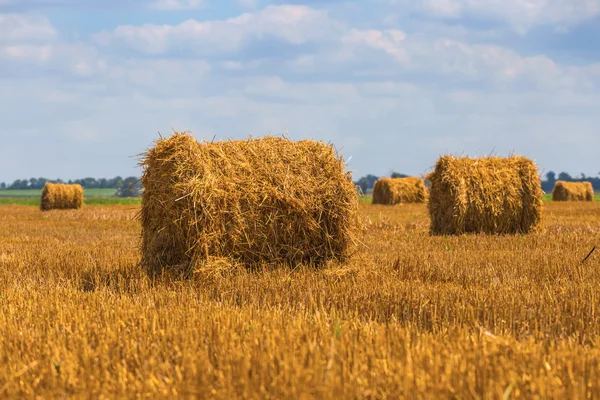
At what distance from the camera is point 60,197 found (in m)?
35.4

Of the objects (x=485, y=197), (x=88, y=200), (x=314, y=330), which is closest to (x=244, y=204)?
(x=314, y=330)

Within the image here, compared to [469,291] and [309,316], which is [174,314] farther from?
[469,291]

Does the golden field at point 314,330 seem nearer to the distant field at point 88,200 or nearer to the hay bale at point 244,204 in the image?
the hay bale at point 244,204

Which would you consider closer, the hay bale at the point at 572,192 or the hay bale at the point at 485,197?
the hay bale at the point at 485,197

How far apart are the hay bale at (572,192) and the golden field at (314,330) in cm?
3358

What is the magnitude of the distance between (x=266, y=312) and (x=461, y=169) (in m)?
11.4

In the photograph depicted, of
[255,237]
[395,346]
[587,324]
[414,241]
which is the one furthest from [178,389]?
[414,241]

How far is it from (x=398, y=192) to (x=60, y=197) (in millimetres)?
16394

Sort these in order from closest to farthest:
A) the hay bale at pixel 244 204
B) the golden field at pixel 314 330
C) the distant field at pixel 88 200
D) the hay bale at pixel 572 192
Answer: the golden field at pixel 314 330
the hay bale at pixel 244 204
the hay bale at pixel 572 192
the distant field at pixel 88 200

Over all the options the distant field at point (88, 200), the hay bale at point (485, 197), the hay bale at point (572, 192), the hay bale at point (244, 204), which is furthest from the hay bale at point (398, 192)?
the hay bale at point (244, 204)

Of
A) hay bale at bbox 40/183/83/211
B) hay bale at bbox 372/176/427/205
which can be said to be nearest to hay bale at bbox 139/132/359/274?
hay bale at bbox 372/176/427/205

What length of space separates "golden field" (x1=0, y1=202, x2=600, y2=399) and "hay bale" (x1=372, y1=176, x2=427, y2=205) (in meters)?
23.7

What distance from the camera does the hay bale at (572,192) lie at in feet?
143

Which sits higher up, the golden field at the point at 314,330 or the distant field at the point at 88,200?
the distant field at the point at 88,200
